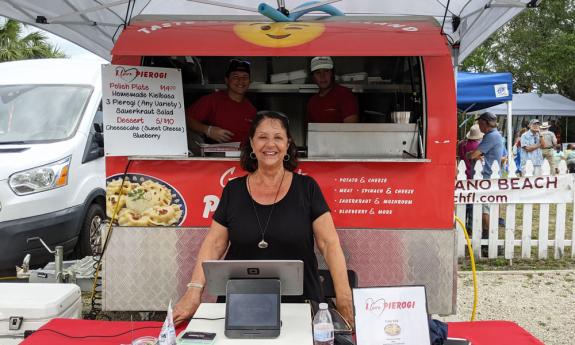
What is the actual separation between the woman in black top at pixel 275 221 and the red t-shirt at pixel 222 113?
1300 mm

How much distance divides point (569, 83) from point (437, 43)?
84.8ft

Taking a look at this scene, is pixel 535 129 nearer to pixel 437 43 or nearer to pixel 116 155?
pixel 437 43

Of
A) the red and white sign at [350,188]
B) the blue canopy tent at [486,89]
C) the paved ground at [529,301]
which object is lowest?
the paved ground at [529,301]

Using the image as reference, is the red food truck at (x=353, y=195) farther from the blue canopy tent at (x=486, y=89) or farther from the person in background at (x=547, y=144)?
the person in background at (x=547, y=144)

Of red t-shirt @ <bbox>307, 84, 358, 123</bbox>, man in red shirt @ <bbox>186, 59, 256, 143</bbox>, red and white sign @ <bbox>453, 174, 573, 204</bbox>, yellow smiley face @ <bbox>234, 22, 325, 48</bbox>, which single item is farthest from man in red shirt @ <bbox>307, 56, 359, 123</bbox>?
red and white sign @ <bbox>453, 174, 573, 204</bbox>

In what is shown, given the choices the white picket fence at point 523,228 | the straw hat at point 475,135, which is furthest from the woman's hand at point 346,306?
the straw hat at point 475,135

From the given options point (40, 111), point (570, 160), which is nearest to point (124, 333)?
point (40, 111)

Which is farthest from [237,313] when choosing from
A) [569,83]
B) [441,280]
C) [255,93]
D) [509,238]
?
[569,83]

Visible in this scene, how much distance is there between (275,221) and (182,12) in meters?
2.84

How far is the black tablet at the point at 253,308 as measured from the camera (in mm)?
2165

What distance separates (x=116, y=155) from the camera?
3488 millimetres

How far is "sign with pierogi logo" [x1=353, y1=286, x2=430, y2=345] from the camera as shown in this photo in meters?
2.09

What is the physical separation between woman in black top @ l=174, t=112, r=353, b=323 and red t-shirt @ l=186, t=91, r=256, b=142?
4.26 ft

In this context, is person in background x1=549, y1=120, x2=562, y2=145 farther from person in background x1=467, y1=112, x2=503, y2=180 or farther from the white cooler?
A: the white cooler
